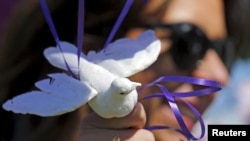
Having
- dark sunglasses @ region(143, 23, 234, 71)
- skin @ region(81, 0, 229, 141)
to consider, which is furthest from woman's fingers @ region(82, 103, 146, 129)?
dark sunglasses @ region(143, 23, 234, 71)

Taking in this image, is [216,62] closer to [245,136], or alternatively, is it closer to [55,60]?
[245,136]

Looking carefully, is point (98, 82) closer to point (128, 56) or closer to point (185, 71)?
point (128, 56)

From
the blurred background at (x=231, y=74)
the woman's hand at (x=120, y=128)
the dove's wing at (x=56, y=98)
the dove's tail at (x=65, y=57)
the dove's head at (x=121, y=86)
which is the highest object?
the dove's head at (x=121, y=86)

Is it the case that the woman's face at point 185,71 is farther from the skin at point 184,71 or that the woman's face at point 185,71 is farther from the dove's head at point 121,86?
the dove's head at point 121,86

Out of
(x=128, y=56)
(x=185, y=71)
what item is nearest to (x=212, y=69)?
(x=185, y=71)

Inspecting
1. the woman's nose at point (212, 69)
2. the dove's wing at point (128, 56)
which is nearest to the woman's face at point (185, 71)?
the woman's nose at point (212, 69)

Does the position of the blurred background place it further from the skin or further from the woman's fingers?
the woman's fingers
